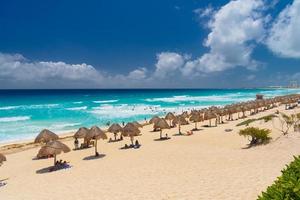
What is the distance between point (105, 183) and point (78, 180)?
1672 millimetres

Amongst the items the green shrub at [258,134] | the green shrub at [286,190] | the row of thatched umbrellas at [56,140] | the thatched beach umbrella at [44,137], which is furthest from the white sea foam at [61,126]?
the green shrub at [286,190]

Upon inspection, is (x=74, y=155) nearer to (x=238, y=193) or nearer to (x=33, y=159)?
(x=33, y=159)

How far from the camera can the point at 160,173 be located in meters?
12.9

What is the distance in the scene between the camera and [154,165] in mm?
14547

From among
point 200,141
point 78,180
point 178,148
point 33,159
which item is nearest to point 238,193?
point 78,180

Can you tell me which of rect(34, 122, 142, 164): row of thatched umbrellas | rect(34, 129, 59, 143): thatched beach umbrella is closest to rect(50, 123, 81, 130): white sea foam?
rect(34, 122, 142, 164): row of thatched umbrellas

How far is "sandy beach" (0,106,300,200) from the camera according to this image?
1013 cm

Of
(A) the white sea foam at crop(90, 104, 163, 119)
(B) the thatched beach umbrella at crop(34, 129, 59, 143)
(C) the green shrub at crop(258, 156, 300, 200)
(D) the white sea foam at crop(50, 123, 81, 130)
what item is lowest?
(D) the white sea foam at crop(50, 123, 81, 130)

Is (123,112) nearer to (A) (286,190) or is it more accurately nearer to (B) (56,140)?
(B) (56,140)

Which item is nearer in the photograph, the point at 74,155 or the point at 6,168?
the point at 6,168

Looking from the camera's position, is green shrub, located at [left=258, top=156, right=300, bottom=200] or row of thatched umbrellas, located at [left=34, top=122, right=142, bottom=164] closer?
green shrub, located at [left=258, top=156, right=300, bottom=200]

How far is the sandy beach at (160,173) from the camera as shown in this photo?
10.1m

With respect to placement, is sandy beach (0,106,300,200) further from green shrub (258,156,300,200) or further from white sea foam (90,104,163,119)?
white sea foam (90,104,163,119)

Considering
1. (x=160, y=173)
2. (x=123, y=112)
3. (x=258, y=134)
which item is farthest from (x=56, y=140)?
(x=123, y=112)
